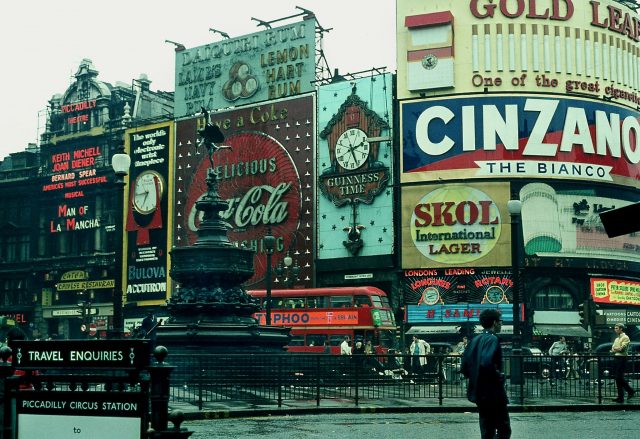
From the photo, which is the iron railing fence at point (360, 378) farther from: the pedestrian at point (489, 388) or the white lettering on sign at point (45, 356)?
the white lettering on sign at point (45, 356)

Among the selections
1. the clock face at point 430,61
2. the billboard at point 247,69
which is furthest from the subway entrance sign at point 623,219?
the billboard at point 247,69

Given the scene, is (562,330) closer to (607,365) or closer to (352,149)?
(352,149)

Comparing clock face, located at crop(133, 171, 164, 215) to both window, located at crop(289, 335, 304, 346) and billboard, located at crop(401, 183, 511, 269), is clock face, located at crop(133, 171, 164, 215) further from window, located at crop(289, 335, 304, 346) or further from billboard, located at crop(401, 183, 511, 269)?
window, located at crop(289, 335, 304, 346)

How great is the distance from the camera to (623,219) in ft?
22.8

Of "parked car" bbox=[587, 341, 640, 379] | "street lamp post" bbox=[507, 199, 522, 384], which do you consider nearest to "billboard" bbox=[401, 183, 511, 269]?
"street lamp post" bbox=[507, 199, 522, 384]

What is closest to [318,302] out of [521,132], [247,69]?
[521,132]

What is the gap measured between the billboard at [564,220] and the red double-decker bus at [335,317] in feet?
47.3

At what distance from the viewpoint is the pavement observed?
19203 mm

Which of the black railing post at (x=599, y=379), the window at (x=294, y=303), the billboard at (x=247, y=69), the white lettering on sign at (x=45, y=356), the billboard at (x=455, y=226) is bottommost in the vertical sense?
the black railing post at (x=599, y=379)

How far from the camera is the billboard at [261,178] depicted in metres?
65.1

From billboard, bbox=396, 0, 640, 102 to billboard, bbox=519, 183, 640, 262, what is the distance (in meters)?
5.92

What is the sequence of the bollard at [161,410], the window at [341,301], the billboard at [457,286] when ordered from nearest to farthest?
the bollard at [161,410]
the window at [341,301]
the billboard at [457,286]

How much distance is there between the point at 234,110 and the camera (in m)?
69.8

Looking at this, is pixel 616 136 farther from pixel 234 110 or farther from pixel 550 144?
pixel 234 110
